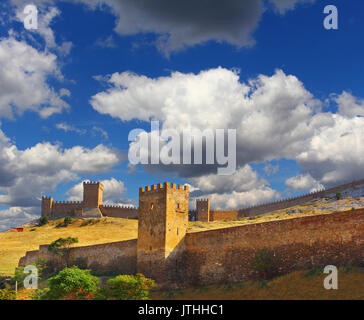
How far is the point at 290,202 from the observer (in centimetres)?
7694

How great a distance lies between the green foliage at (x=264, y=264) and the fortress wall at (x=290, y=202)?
53.2 m

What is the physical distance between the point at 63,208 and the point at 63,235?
22.7 m

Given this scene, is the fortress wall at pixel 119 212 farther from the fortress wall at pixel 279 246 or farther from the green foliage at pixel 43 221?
the fortress wall at pixel 279 246

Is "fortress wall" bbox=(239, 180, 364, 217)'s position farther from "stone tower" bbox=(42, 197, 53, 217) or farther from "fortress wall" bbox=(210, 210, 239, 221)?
"stone tower" bbox=(42, 197, 53, 217)

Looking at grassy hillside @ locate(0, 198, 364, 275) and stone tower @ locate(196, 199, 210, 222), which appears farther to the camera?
stone tower @ locate(196, 199, 210, 222)

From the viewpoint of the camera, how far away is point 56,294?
25219mm

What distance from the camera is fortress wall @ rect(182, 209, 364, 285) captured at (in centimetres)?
2022

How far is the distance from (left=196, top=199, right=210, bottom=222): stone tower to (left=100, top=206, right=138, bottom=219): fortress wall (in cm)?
1399

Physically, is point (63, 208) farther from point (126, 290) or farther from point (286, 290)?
point (286, 290)

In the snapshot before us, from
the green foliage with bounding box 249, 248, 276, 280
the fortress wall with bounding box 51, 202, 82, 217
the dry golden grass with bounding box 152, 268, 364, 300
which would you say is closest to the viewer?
the dry golden grass with bounding box 152, 268, 364, 300

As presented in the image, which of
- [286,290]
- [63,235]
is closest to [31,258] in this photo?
[63,235]

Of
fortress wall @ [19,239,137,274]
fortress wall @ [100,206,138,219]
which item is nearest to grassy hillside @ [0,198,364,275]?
fortress wall @ [100,206,138,219]
